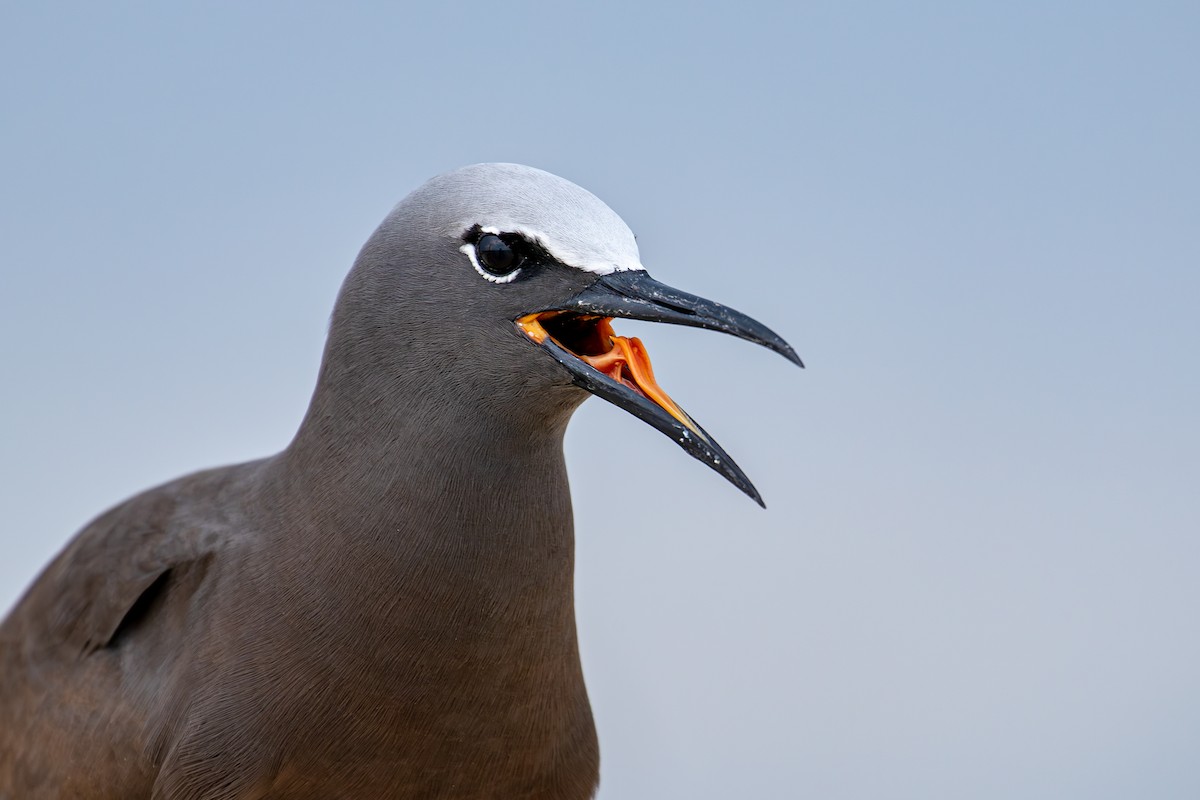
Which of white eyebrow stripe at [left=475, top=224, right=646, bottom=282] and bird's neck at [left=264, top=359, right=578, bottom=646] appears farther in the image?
bird's neck at [left=264, top=359, right=578, bottom=646]

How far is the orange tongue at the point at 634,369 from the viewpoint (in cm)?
266

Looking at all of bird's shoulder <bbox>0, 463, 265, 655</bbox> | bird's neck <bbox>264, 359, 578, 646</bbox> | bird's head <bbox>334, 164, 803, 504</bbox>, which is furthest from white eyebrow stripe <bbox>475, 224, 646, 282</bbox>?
bird's shoulder <bbox>0, 463, 265, 655</bbox>

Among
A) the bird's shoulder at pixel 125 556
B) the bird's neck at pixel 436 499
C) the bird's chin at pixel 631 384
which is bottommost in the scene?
the bird's shoulder at pixel 125 556

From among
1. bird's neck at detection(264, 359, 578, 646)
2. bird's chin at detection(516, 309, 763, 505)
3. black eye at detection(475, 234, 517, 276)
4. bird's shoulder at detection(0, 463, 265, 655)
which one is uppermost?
black eye at detection(475, 234, 517, 276)

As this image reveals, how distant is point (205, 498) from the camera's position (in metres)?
3.38

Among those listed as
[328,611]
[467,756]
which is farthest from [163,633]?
[467,756]

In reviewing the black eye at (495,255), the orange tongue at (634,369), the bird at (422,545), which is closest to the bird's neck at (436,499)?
the bird at (422,545)

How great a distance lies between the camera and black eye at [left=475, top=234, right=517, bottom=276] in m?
2.69

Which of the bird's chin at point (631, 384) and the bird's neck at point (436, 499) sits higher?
the bird's chin at point (631, 384)

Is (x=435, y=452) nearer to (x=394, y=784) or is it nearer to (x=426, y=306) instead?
(x=426, y=306)

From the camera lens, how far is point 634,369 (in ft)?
8.89

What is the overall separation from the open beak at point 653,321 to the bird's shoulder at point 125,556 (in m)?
0.94

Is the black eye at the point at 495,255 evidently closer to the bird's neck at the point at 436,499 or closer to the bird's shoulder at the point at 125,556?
the bird's neck at the point at 436,499

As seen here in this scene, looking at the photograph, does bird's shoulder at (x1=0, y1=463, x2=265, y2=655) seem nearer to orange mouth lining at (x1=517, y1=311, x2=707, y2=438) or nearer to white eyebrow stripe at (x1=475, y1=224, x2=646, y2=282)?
orange mouth lining at (x1=517, y1=311, x2=707, y2=438)
